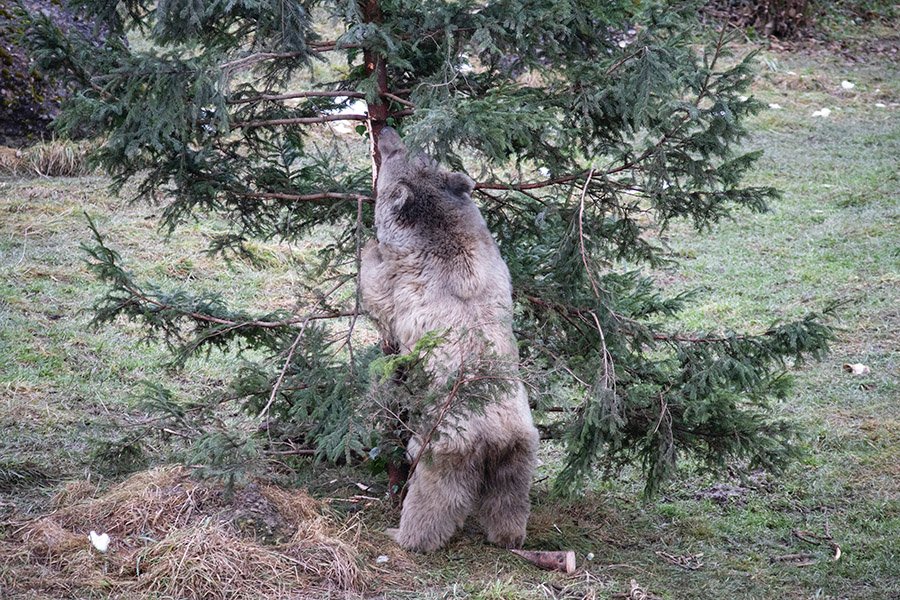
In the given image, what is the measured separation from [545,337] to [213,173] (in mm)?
2291

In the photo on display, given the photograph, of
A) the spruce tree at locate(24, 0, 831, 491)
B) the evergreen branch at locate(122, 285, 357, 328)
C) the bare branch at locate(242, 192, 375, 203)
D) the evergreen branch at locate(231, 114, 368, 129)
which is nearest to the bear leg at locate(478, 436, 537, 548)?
the spruce tree at locate(24, 0, 831, 491)

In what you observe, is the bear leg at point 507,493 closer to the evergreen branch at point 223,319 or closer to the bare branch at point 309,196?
the evergreen branch at point 223,319

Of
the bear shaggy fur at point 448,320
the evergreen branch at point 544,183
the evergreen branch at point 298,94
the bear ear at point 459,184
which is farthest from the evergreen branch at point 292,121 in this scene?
the evergreen branch at point 544,183

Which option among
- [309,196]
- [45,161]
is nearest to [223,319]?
[309,196]

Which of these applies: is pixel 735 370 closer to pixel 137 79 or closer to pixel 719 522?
pixel 719 522

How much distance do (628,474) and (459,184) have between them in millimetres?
3209

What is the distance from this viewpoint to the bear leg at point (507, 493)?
5.55 meters

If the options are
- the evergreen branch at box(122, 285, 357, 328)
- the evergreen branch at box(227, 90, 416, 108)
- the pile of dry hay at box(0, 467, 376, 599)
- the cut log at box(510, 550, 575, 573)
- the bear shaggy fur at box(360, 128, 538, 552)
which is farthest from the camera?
the evergreen branch at box(122, 285, 357, 328)

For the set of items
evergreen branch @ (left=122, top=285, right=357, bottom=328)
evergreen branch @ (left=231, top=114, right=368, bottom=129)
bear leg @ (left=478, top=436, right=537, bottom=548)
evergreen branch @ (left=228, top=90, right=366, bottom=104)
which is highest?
evergreen branch @ (left=228, top=90, right=366, bottom=104)

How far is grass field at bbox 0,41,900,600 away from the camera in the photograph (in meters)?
5.71

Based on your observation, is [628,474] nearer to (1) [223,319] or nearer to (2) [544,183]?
(2) [544,183]

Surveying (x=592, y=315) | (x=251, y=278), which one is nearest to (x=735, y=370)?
(x=592, y=315)

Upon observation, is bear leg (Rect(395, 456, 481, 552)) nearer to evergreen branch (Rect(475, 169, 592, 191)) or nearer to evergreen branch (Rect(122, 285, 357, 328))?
evergreen branch (Rect(122, 285, 357, 328))

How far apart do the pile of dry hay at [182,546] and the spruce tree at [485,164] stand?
1.46 feet
